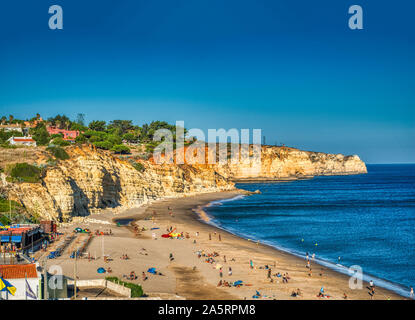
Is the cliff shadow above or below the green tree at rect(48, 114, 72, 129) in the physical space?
below

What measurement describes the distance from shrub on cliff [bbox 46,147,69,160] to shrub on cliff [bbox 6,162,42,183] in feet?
33.5

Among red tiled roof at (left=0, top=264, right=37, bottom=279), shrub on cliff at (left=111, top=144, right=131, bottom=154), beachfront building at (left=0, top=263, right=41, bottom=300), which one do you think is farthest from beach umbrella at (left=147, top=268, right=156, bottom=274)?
shrub on cliff at (left=111, top=144, right=131, bottom=154)

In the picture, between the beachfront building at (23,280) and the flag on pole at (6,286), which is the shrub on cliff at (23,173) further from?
the flag on pole at (6,286)

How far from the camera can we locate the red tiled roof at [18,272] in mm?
19547

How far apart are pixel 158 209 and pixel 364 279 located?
4492cm

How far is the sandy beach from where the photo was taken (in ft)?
88.1

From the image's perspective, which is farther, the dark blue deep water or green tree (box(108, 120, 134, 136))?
green tree (box(108, 120, 134, 136))

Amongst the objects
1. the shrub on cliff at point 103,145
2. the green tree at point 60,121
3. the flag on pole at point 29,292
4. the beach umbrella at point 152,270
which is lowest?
the beach umbrella at point 152,270

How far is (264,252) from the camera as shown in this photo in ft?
131

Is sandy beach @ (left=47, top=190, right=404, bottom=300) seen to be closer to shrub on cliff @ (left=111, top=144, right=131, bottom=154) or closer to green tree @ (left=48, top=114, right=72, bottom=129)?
shrub on cliff @ (left=111, top=144, right=131, bottom=154)

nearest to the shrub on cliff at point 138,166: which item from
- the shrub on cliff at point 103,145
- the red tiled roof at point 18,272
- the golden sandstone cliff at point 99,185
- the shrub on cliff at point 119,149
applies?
the golden sandstone cliff at point 99,185

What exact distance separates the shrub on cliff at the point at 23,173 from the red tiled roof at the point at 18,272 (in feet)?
97.7
